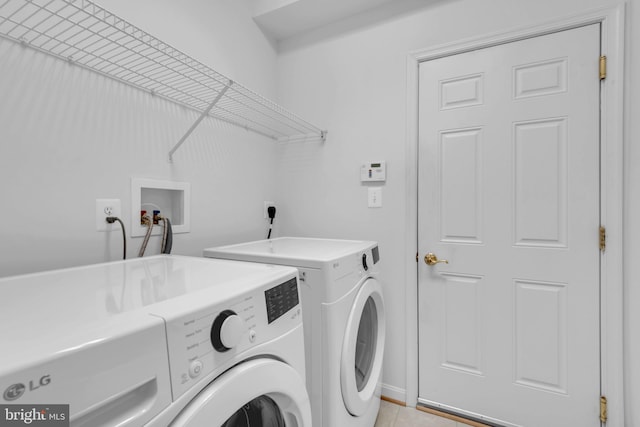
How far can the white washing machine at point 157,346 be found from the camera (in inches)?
14.7

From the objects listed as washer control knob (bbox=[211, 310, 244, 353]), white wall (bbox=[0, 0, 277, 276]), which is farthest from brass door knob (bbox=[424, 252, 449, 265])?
washer control knob (bbox=[211, 310, 244, 353])

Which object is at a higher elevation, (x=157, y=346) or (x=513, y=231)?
(x=513, y=231)

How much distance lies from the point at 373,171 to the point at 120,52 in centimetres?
133

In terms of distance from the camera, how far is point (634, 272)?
1.30 meters

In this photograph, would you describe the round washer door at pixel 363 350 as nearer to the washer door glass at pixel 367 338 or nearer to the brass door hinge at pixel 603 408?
the washer door glass at pixel 367 338

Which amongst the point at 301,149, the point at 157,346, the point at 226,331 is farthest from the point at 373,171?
the point at 157,346

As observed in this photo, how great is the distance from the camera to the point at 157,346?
460mm

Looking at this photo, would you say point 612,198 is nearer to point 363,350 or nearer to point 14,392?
point 363,350

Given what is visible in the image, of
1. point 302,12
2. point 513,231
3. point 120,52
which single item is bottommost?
point 513,231

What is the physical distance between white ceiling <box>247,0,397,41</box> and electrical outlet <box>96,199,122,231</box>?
147cm

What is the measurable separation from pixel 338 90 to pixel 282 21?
579 mm

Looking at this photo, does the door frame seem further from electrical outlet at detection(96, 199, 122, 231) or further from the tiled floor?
electrical outlet at detection(96, 199, 122, 231)

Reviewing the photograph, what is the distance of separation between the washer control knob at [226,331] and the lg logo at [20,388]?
236mm

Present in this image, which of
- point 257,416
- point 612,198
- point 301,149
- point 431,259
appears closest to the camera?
point 257,416
